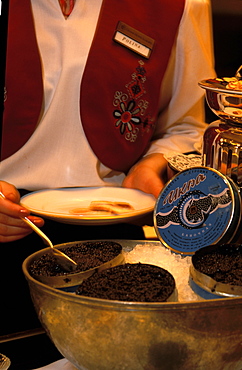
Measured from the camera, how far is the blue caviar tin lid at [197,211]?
55 centimetres

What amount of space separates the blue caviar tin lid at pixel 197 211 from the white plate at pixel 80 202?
9.1 inches

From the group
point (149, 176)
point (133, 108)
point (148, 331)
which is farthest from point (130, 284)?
point (133, 108)

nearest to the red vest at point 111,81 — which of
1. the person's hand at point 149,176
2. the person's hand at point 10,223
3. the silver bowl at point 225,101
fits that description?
the person's hand at point 149,176

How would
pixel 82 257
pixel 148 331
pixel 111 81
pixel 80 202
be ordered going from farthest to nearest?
pixel 111 81
pixel 80 202
pixel 82 257
pixel 148 331

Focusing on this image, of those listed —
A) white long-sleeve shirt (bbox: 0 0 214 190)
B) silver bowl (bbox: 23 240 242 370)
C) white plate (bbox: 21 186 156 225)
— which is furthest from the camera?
white long-sleeve shirt (bbox: 0 0 214 190)

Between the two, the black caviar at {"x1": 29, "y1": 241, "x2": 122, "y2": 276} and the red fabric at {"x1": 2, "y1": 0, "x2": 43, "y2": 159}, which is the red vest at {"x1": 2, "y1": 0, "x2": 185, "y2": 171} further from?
the black caviar at {"x1": 29, "y1": 241, "x2": 122, "y2": 276}

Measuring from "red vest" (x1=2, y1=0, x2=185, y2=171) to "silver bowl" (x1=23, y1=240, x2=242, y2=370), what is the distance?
91cm

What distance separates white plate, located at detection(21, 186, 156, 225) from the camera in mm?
814

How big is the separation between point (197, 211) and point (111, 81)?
85 centimetres

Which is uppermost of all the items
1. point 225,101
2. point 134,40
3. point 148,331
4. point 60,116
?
point 134,40

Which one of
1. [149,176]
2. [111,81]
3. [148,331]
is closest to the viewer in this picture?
[148,331]

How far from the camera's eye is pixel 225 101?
564mm

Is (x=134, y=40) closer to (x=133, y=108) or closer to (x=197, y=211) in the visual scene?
(x=133, y=108)

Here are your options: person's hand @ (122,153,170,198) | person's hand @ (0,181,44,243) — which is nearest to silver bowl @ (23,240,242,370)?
person's hand @ (0,181,44,243)
